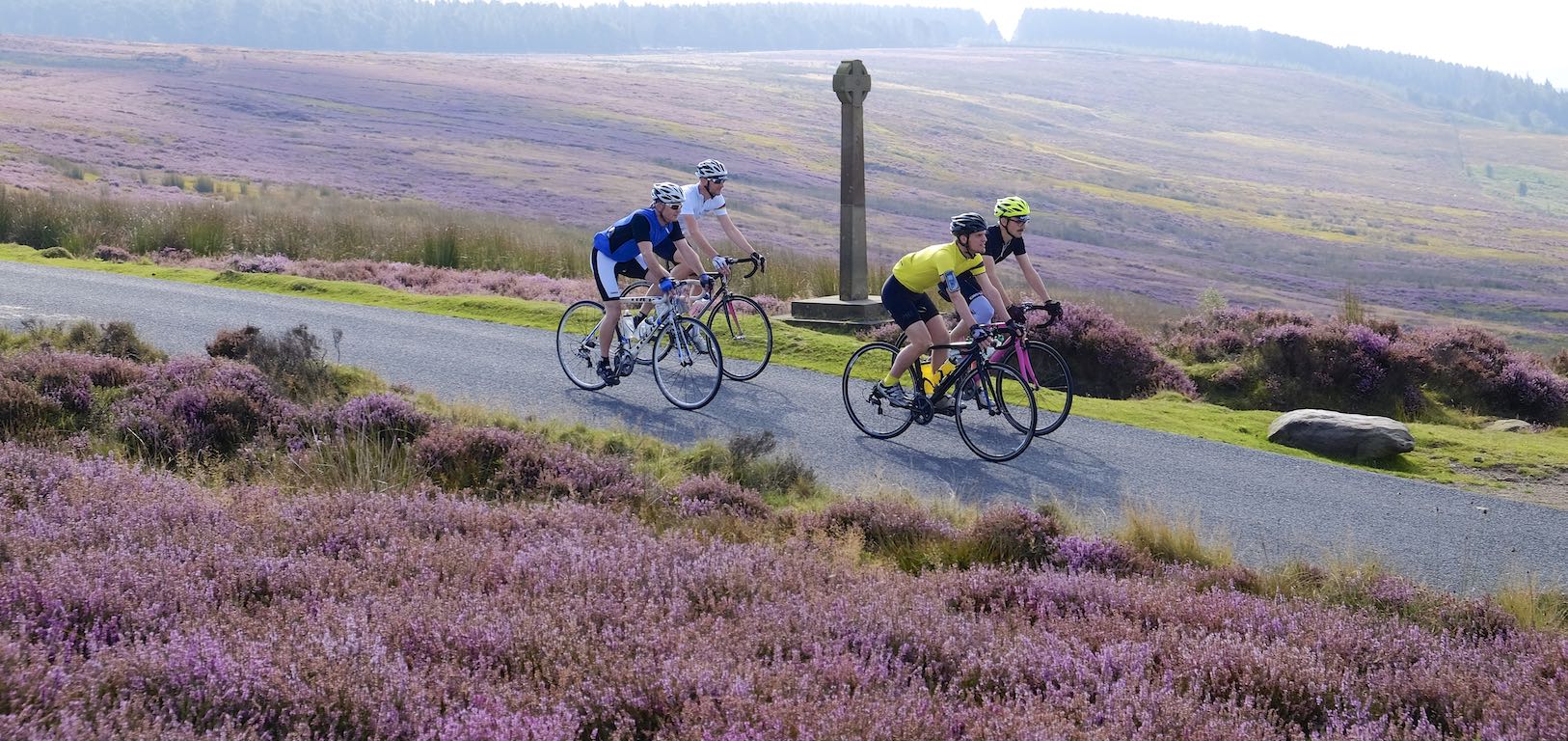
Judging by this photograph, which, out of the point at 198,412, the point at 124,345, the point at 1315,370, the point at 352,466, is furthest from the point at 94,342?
the point at 1315,370

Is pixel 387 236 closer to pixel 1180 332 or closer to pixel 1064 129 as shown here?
pixel 1180 332

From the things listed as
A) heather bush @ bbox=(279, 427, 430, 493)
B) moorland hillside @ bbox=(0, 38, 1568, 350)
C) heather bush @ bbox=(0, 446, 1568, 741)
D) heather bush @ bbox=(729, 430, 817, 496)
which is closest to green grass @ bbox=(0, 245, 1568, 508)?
heather bush @ bbox=(729, 430, 817, 496)

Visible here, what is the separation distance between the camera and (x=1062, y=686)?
159 inches

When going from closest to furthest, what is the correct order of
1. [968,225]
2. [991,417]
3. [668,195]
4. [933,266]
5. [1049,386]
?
[968,225], [933,266], [991,417], [668,195], [1049,386]

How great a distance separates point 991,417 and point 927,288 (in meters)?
1.34

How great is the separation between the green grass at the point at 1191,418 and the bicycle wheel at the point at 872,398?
179cm

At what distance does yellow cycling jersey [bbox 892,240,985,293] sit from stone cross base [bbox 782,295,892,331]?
18.2 feet

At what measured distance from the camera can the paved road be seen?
306 inches

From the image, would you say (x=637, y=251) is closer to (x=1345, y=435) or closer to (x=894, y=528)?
(x=894, y=528)

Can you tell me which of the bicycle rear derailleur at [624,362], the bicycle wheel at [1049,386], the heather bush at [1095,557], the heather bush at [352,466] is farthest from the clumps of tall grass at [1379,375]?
the heather bush at [352,466]

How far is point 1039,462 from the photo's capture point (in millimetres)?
9578

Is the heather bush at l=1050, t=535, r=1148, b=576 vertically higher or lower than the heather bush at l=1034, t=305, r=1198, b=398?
lower

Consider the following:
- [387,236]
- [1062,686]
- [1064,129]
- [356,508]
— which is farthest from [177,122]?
[1064,129]

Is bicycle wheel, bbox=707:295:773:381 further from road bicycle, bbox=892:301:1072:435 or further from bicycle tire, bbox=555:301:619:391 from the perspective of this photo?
road bicycle, bbox=892:301:1072:435
